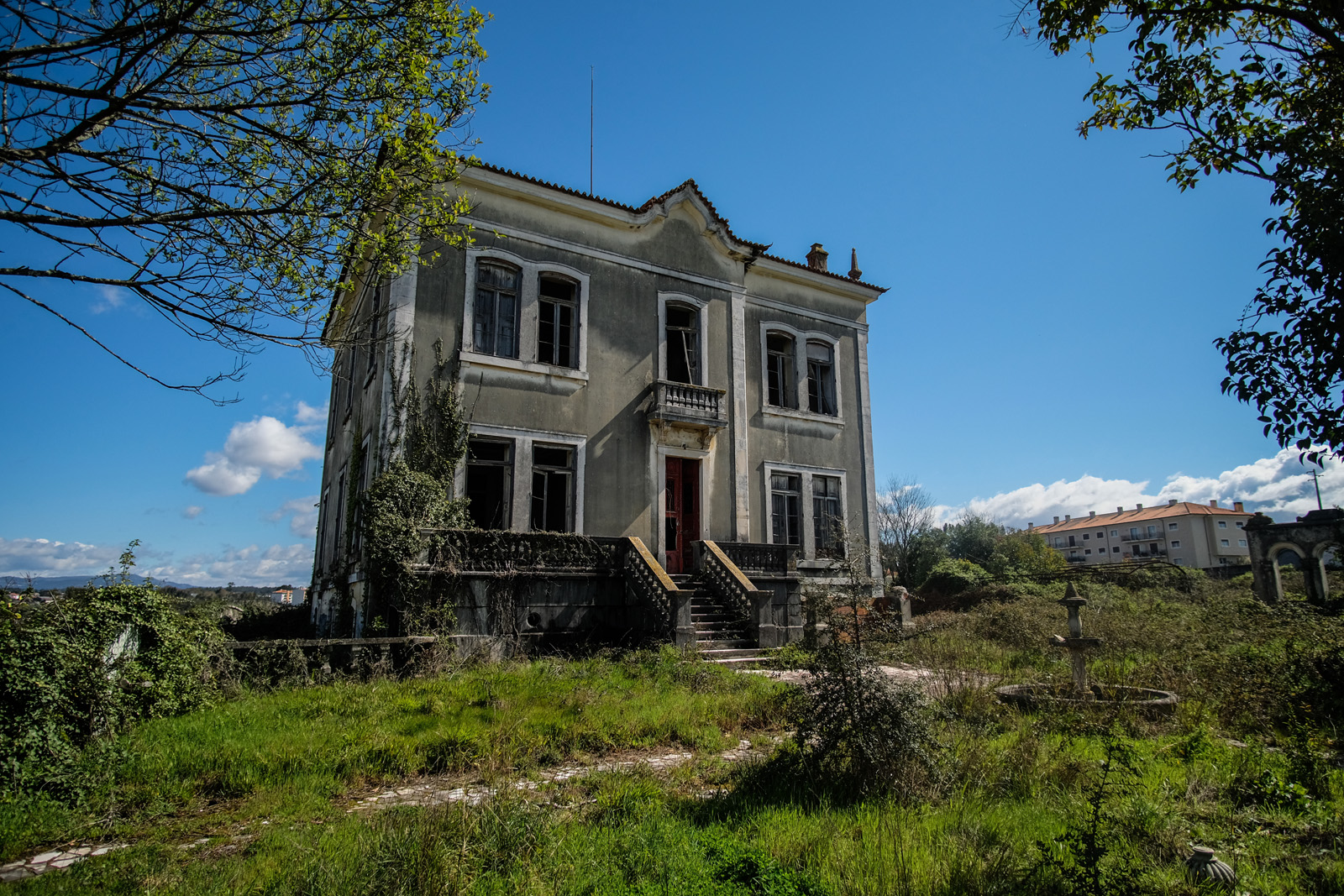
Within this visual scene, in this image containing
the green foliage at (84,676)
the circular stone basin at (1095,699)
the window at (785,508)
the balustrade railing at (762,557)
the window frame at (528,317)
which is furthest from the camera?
the window at (785,508)

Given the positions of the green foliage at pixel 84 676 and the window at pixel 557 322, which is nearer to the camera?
the green foliage at pixel 84 676

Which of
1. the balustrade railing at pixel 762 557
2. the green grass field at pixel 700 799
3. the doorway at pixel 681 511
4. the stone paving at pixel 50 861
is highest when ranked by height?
the doorway at pixel 681 511

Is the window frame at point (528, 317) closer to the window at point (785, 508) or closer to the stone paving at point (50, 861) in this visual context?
the window at point (785, 508)

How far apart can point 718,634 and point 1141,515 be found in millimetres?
80672

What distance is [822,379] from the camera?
65.6 ft

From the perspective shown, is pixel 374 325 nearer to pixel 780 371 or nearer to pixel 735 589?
pixel 735 589

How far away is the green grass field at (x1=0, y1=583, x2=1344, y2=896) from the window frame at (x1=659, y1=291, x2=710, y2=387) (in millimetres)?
9483

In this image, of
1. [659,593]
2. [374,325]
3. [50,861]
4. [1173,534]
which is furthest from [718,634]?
[1173,534]

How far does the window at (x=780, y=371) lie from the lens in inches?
754

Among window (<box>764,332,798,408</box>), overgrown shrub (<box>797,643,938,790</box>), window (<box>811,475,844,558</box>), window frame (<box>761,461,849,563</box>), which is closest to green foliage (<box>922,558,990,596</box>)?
window (<box>811,475,844,558</box>)

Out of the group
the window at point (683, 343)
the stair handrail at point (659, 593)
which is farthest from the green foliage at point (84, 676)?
the window at point (683, 343)

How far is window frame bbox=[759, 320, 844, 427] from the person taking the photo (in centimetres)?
1867

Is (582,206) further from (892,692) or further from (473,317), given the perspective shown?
(892,692)

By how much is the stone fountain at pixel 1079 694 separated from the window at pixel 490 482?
970 cm
